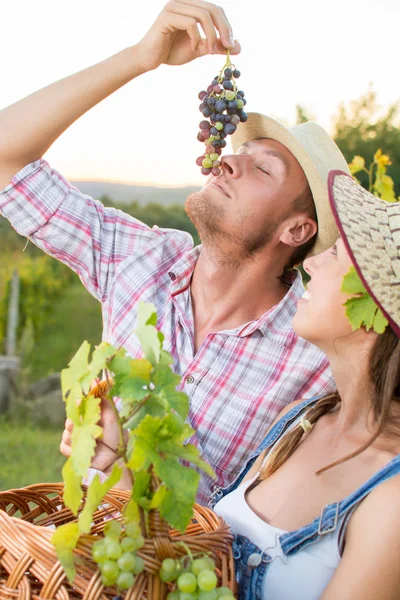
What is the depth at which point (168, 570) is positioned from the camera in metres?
1.00

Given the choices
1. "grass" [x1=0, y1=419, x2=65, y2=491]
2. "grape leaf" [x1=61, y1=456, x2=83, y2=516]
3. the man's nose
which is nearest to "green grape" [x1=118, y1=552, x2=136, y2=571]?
"grape leaf" [x1=61, y1=456, x2=83, y2=516]

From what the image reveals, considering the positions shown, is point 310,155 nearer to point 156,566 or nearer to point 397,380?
point 397,380

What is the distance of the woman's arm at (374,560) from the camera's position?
124 centimetres

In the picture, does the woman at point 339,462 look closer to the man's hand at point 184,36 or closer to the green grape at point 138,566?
the green grape at point 138,566

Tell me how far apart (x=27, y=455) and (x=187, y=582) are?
446 cm

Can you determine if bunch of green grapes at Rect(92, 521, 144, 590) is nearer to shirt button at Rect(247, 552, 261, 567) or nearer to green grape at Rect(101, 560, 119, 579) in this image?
green grape at Rect(101, 560, 119, 579)

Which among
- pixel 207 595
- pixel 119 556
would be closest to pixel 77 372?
pixel 119 556

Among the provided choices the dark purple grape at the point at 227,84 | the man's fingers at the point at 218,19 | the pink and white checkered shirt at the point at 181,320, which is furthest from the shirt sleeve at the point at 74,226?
the man's fingers at the point at 218,19

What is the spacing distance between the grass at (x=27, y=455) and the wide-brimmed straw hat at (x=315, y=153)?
2948mm

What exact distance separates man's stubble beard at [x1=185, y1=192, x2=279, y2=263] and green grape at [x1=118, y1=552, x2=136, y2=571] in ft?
4.55

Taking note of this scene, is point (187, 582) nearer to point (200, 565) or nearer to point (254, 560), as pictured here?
point (200, 565)

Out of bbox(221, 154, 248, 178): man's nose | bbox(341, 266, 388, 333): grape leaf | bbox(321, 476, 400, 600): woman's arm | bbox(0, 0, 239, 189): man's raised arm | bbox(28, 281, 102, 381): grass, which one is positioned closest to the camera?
bbox(321, 476, 400, 600): woman's arm

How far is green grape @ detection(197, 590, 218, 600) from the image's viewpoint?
3.31 ft

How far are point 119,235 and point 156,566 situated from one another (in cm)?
151
